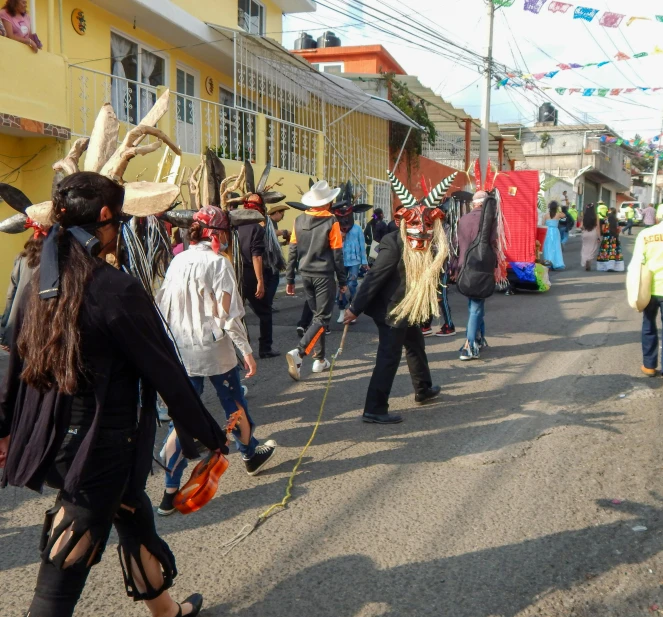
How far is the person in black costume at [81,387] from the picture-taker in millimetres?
2201

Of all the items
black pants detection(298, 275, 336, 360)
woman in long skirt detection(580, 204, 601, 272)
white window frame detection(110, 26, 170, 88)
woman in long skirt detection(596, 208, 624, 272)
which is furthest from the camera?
woman in long skirt detection(596, 208, 624, 272)

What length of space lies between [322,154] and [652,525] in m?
13.6

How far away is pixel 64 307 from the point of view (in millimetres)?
2178

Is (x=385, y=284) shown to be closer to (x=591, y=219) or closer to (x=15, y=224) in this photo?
(x=15, y=224)

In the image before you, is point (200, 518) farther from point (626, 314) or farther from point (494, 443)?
point (626, 314)

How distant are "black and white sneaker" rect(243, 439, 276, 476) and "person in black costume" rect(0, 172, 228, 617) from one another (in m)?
2.00

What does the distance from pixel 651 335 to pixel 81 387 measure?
6.10 m

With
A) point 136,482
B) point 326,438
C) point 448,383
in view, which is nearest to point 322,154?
point 448,383

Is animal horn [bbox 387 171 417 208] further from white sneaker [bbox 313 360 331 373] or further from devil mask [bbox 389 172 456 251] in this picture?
white sneaker [bbox 313 360 331 373]

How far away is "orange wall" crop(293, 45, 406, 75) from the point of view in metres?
21.0

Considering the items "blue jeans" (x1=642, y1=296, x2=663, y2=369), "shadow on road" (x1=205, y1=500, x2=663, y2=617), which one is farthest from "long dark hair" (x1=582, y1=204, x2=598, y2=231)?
"shadow on road" (x1=205, y1=500, x2=663, y2=617)

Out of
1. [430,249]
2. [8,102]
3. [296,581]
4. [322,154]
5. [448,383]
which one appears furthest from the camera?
[322,154]

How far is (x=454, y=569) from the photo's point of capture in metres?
3.28

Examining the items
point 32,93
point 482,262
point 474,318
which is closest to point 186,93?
point 32,93
